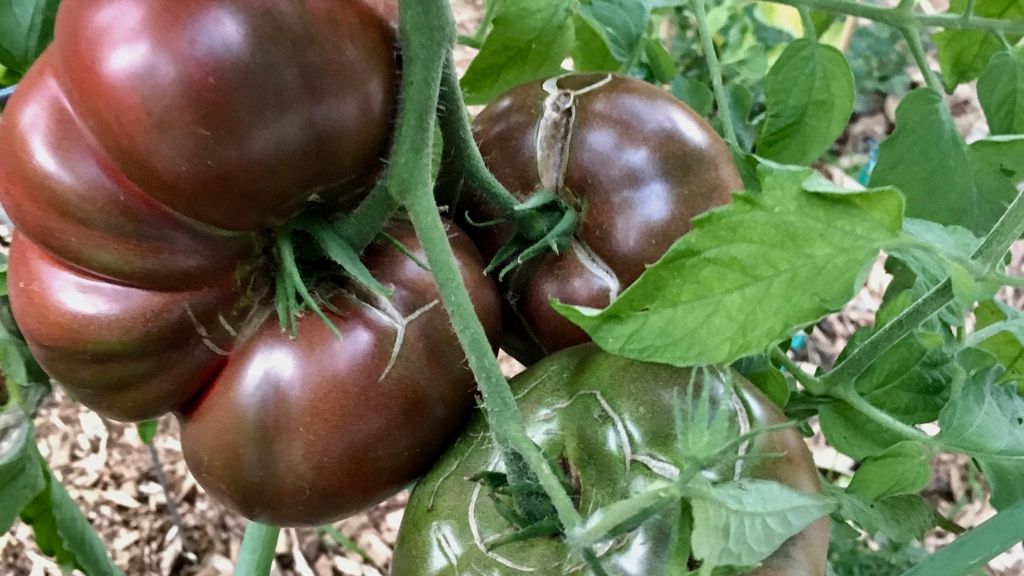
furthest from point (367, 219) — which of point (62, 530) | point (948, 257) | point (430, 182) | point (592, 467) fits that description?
point (62, 530)

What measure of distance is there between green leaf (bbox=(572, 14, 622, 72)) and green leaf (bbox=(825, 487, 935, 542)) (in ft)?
1.27

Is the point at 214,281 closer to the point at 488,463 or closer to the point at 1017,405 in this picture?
the point at 488,463

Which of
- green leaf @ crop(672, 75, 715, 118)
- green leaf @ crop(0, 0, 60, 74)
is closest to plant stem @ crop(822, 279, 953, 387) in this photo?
green leaf @ crop(672, 75, 715, 118)

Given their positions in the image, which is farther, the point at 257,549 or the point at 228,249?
the point at 257,549

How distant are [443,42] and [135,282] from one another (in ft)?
0.61

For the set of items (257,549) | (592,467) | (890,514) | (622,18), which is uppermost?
(622,18)

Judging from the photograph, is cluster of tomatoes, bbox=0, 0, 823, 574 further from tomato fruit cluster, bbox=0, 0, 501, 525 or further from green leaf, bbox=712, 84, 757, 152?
green leaf, bbox=712, 84, 757, 152

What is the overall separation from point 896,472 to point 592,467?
19 cm

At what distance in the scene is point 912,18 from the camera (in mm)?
636

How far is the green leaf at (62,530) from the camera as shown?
26.7 inches

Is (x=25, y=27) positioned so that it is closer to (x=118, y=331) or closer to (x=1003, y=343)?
(x=118, y=331)

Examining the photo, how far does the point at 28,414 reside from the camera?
0.60 meters

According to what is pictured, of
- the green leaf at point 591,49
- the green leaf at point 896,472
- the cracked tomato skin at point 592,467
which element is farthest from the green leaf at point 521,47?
the green leaf at point 896,472

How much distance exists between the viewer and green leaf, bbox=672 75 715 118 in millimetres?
792
